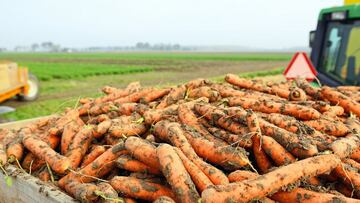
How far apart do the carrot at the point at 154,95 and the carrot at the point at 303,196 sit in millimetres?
1881

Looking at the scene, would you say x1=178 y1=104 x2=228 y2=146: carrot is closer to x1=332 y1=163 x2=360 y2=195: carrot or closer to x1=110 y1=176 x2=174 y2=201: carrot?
x1=110 y1=176 x2=174 y2=201: carrot

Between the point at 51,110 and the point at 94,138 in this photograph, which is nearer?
the point at 94,138

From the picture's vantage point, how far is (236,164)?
7.84 feet

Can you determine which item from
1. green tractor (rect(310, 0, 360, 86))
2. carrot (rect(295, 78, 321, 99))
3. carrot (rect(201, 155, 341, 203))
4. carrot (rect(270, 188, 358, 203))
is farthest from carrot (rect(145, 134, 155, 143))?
green tractor (rect(310, 0, 360, 86))

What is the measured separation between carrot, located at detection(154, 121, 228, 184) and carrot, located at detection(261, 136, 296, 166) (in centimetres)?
37

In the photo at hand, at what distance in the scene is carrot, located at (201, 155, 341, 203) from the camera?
2.01m

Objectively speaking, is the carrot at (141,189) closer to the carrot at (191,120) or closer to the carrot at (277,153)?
the carrot at (191,120)

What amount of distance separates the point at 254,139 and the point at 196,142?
0.39 meters

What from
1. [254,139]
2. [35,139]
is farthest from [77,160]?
[254,139]

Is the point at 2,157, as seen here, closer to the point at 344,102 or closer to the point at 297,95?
the point at 297,95

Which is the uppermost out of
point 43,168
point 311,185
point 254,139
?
point 254,139

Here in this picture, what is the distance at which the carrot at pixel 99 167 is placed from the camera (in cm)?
267

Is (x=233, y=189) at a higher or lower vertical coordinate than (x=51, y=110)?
higher

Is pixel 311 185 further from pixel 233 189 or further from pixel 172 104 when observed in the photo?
pixel 172 104
